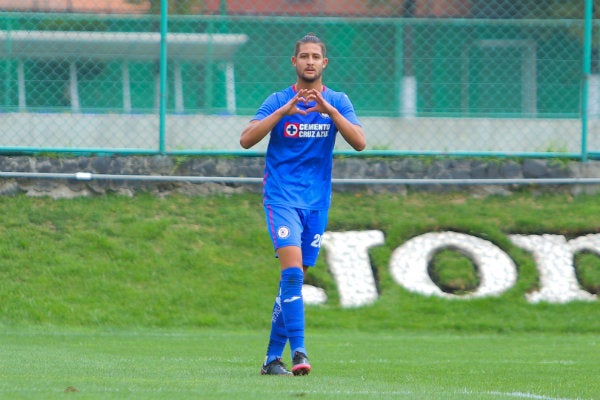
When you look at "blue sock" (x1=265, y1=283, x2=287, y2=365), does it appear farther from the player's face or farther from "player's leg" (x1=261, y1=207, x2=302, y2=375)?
the player's face

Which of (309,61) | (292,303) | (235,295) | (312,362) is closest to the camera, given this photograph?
(292,303)

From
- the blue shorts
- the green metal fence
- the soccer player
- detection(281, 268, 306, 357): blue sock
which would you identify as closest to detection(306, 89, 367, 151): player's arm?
the soccer player

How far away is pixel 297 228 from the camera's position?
697 cm

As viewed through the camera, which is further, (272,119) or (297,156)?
(297,156)

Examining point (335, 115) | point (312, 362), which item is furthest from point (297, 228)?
point (312, 362)

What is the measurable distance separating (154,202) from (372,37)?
3.50 meters

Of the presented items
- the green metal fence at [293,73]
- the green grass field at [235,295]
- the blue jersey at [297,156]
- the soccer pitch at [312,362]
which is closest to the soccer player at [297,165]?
the blue jersey at [297,156]

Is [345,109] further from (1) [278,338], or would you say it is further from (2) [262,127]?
(1) [278,338]

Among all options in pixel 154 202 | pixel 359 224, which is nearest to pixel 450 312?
pixel 359 224

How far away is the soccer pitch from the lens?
5.54 m

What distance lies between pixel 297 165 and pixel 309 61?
2.15 feet

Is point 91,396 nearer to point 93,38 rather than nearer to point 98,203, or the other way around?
point 98,203

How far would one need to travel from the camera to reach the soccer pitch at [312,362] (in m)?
5.54

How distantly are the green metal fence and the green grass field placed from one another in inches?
33.4
